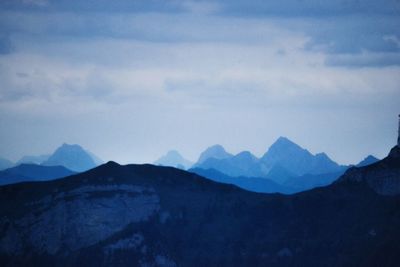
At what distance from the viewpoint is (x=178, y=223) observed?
512 ft

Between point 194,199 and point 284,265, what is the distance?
85.6 feet

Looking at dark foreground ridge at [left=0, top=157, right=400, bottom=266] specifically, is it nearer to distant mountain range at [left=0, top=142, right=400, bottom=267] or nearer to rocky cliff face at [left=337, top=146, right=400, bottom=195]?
distant mountain range at [left=0, top=142, right=400, bottom=267]

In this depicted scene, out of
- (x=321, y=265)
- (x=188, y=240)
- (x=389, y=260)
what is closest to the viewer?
(x=389, y=260)

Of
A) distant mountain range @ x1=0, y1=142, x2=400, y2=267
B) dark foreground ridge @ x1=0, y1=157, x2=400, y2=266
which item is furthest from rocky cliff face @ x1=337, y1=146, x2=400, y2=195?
dark foreground ridge @ x1=0, y1=157, x2=400, y2=266

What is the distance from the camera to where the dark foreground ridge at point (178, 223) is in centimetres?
14600

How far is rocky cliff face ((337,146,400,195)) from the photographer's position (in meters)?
154

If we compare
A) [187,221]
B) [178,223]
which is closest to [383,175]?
[187,221]

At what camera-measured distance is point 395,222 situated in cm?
14438

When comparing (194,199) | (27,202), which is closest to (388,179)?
(194,199)

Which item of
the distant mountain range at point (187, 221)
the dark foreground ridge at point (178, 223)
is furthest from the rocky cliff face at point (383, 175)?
the dark foreground ridge at point (178, 223)

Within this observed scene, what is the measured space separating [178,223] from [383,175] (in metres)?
44.3

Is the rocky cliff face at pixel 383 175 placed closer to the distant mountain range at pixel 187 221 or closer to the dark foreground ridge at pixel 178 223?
the distant mountain range at pixel 187 221

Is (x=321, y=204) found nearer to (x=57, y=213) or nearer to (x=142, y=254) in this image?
(x=142, y=254)

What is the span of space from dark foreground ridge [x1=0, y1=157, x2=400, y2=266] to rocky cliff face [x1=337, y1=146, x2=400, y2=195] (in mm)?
1833
